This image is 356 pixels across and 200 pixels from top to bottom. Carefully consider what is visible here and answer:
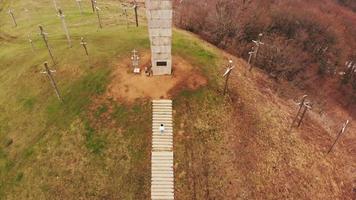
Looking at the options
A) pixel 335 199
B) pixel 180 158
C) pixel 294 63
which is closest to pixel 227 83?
pixel 180 158

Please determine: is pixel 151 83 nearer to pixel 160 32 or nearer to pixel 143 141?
pixel 160 32

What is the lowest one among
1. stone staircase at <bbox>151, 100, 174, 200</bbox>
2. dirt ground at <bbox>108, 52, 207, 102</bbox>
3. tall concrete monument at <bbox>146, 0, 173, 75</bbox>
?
stone staircase at <bbox>151, 100, 174, 200</bbox>

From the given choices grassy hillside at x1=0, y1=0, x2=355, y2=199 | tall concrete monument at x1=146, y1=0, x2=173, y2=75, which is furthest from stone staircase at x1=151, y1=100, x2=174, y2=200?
tall concrete monument at x1=146, y1=0, x2=173, y2=75

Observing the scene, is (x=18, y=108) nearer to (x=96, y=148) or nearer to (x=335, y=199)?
(x=96, y=148)

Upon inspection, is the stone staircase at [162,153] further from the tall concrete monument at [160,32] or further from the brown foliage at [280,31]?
the brown foliage at [280,31]

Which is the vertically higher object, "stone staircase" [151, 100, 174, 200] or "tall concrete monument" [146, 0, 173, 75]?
"tall concrete monument" [146, 0, 173, 75]

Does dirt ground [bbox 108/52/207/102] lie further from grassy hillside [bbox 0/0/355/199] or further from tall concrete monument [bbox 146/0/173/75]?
tall concrete monument [bbox 146/0/173/75]
